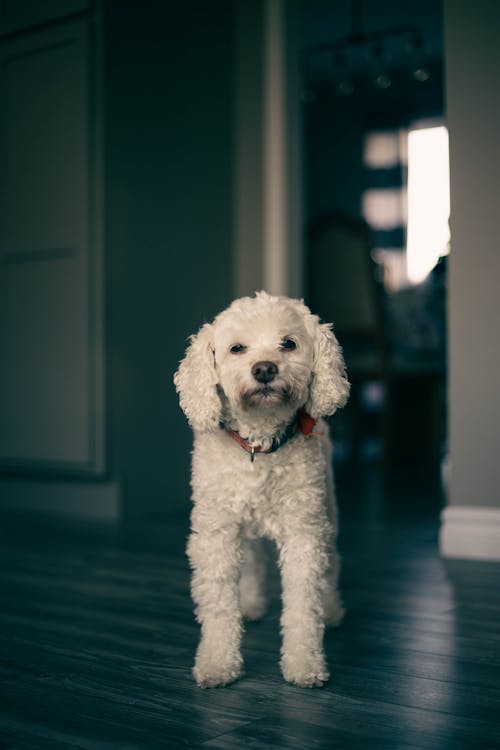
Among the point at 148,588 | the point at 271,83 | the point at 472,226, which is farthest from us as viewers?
the point at 271,83

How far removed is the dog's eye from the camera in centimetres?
152

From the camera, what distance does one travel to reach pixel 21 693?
1.46 meters

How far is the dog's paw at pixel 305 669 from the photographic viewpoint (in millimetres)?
1473

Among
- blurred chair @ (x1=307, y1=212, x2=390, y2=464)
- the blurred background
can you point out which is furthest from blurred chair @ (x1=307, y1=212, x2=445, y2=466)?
the blurred background

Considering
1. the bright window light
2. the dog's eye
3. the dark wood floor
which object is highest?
the bright window light

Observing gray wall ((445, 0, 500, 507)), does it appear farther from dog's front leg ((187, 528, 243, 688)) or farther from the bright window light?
the bright window light

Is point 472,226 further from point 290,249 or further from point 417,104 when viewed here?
point 417,104

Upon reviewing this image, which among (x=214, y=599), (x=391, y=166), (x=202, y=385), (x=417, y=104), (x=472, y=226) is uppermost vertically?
(x=417, y=104)

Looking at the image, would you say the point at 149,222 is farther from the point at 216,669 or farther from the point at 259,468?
the point at 216,669

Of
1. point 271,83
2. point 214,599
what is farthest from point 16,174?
point 214,599

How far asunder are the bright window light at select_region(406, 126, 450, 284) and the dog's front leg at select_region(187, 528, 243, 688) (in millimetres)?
7186

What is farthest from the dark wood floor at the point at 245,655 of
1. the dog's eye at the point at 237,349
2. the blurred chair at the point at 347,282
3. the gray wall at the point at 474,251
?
the blurred chair at the point at 347,282

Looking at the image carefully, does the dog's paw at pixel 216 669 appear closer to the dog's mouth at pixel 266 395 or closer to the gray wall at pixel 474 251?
the dog's mouth at pixel 266 395

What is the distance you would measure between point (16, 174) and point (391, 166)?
5.70 meters
